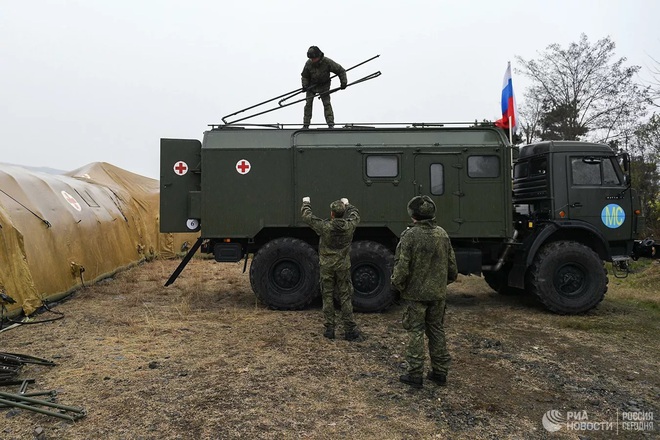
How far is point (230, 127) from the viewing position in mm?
7371

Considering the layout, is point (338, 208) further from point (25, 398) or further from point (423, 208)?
point (25, 398)

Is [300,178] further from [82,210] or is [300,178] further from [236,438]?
[82,210]

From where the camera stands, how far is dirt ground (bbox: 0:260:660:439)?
3.29 metres

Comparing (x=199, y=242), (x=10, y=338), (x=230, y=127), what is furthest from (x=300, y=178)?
(x=10, y=338)

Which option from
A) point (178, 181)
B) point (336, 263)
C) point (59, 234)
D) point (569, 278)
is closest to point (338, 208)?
point (336, 263)

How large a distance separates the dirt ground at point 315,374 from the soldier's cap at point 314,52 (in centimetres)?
445

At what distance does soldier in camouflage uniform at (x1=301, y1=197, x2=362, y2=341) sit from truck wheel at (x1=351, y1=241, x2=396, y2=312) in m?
1.29

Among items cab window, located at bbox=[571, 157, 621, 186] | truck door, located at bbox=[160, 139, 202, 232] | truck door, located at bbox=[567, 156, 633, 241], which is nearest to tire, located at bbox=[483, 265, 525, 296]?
truck door, located at bbox=[567, 156, 633, 241]

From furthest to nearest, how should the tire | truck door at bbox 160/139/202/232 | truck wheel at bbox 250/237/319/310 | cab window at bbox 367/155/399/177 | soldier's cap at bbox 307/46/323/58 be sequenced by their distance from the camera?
the tire
soldier's cap at bbox 307/46/323/58
truck door at bbox 160/139/202/232
cab window at bbox 367/155/399/177
truck wheel at bbox 250/237/319/310

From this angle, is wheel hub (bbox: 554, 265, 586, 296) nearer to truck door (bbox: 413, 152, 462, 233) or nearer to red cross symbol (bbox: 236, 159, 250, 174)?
truck door (bbox: 413, 152, 462, 233)

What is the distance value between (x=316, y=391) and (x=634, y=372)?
3.31 metres

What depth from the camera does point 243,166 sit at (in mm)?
7105

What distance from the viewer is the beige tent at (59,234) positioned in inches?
258

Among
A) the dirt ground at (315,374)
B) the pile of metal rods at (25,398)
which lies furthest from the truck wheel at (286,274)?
the pile of metal rods at (25,398)
